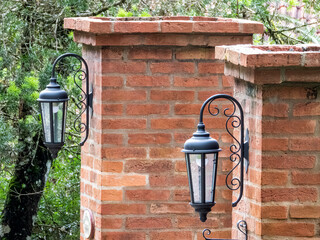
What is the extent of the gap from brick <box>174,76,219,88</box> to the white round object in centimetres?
93

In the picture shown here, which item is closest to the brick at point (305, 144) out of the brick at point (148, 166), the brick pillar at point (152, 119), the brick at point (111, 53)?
the brick pillar at point (152, 119)

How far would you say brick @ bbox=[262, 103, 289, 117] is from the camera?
3.20 m

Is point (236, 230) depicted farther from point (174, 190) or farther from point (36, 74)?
point (36, 74)

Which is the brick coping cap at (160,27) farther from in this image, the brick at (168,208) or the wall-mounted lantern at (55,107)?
the brick at (168,208)

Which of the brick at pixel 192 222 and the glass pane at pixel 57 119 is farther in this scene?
the glass pane at pixel 57 119

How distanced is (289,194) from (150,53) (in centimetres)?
159

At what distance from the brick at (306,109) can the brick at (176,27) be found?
1.39m

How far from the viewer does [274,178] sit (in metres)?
3.22

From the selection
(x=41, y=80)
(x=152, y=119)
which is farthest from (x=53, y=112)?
(x=41, y=80)

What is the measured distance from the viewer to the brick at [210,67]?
4.57m

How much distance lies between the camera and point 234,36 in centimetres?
457

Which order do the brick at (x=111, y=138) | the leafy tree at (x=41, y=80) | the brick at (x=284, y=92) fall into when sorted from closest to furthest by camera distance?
1. the brick at (x=284, y=92)
2. the brick at (x=111, y=138)
3. the leafy tree at (x=41, y=80)

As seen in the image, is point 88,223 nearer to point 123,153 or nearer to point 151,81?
point 123,153

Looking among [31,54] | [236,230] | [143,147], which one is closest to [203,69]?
[143,147]
